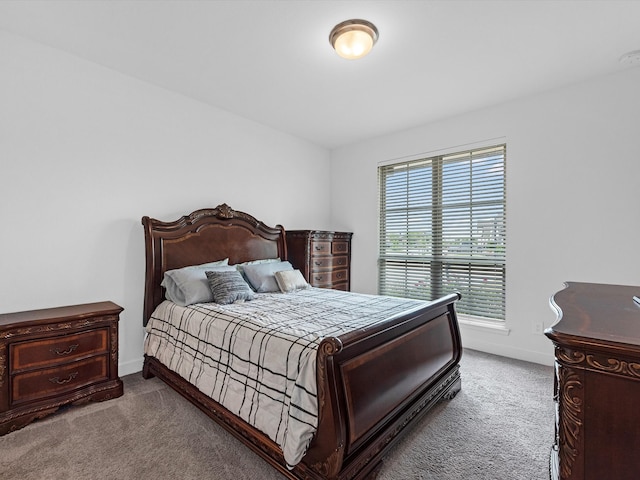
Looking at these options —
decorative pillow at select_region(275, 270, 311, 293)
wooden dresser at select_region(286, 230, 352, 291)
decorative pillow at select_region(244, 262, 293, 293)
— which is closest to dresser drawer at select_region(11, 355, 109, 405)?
decorative pillow at select_region(244, 262, 293, 293)

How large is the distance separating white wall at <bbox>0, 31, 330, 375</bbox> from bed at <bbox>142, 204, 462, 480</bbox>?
0.79 feet

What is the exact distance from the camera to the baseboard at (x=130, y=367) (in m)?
2.83

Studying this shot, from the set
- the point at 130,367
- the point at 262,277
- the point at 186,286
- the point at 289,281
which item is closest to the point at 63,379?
the point at 130,367

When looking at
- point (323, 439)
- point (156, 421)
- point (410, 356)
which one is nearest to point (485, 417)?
point (410, 356)

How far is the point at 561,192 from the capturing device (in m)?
3.06

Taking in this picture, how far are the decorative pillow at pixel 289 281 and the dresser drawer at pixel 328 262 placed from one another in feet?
1.96

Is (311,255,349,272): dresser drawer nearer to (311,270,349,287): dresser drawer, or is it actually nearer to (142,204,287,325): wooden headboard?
(311,270,349,287): dresser drawer

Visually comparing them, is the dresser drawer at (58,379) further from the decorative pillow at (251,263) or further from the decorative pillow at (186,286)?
the decorative pillow at (251,263)

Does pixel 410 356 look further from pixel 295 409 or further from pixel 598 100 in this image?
pixel 598 100

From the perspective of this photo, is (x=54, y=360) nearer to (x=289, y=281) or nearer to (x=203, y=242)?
(x=203, y=242)

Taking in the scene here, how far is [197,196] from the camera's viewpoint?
338 centimetres

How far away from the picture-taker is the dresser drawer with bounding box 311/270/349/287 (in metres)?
4.07

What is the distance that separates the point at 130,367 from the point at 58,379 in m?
0.75

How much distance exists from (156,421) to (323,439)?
1359 millimetres
